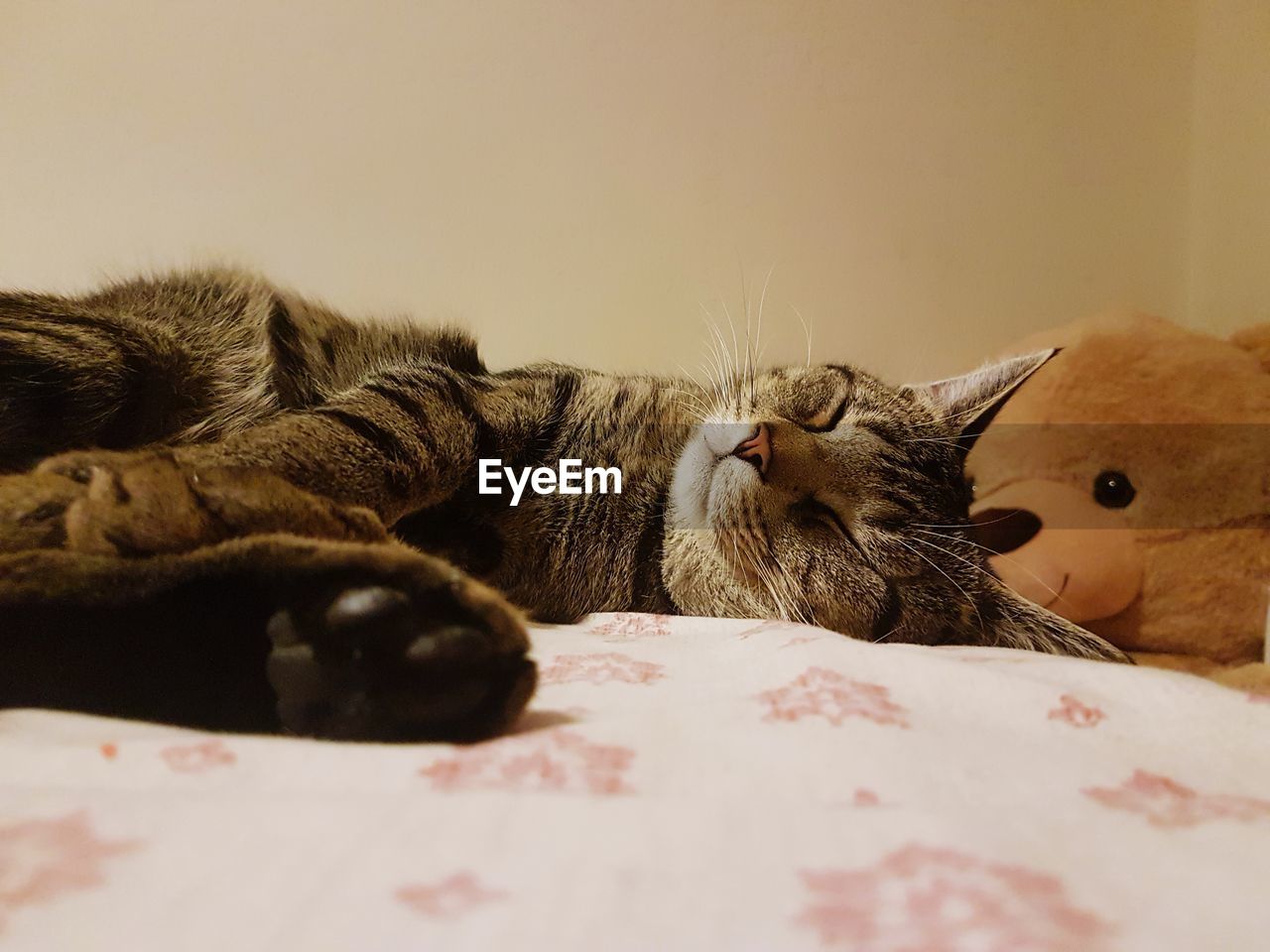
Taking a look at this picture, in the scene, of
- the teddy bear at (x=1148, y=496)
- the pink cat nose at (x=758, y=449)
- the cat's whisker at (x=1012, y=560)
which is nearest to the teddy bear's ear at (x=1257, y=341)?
the teddy bear at (x=1148, y=496)

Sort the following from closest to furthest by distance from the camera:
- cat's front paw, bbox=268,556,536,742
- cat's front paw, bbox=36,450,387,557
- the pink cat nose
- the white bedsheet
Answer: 1. the white bedsheet
2. cat's front paw, bbox=268,556,536,742
3. cat's front paw, bbox=36,450,387,557
4. the pink cat nose

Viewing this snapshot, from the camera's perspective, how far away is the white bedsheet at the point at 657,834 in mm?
313

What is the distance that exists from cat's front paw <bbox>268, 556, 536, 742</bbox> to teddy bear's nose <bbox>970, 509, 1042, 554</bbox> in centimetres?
100

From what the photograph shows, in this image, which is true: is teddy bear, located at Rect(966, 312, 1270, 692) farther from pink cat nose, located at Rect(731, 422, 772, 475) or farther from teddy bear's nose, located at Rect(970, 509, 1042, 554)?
pink cat nose, located at Rect(731, 422, 772, 475)

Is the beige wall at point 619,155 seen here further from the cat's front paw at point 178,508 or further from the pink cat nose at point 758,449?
the cat's front paw at point 178,508

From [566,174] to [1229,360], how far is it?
123 cm

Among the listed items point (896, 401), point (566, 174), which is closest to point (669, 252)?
point (566, 174)

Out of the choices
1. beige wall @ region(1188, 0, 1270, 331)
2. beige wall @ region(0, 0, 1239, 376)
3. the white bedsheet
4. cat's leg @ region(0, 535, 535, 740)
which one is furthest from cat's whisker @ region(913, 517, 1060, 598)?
beige wall @ region(1188, 0, 1270, 331)

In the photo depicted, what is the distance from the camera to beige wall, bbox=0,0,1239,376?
1.50 meters

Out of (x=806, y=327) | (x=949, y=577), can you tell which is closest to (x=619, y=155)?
(x=806, y=327)

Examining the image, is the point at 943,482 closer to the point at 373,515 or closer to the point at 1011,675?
the point at 1011,675

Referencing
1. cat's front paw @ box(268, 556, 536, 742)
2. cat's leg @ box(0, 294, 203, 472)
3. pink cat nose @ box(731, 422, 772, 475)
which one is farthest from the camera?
pink cat nose @ box(731, 422, 772, 475)

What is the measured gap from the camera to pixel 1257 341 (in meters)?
1.29

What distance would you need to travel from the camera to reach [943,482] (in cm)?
113
